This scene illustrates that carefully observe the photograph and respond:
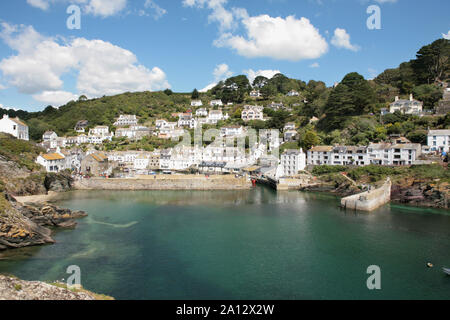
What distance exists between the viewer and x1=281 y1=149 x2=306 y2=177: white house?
1330 inches

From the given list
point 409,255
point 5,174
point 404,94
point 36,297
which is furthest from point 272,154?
point 36,297

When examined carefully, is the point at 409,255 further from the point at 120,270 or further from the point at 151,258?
the point at 120,270

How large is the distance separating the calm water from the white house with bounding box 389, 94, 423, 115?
20.4 meters

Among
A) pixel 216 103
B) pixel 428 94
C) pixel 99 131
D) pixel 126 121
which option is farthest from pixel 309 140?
→ pixel 126 121

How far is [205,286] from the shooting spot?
10797 mm

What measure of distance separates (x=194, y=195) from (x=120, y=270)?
643 inches

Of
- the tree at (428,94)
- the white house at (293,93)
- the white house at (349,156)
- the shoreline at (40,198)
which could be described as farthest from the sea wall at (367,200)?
the white house at (293,93)

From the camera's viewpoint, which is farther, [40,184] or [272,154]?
[272,154]

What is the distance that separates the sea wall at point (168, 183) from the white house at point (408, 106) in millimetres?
22970

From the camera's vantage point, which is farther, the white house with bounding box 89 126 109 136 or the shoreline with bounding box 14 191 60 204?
the white house with bounding box 89 126 109 136

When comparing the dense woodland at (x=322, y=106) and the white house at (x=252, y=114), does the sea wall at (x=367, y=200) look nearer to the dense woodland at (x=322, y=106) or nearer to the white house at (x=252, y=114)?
the dense woodland at (x=322, y=106)

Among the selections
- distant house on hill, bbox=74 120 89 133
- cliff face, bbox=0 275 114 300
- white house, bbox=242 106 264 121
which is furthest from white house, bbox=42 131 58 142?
cliff face, bbox=0 275 114 300

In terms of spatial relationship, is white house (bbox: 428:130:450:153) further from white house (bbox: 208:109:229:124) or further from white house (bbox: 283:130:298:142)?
white house (bbox: 208:109:229:124)

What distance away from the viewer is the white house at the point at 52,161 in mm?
32344
